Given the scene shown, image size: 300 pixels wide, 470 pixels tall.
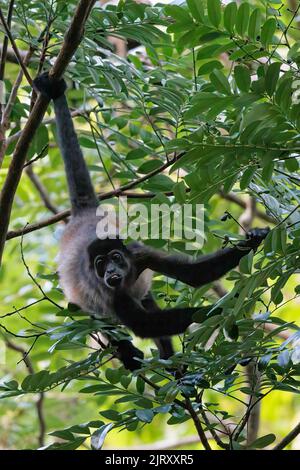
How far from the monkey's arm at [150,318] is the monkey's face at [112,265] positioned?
12 cm

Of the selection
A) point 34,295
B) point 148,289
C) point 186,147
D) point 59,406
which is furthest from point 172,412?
point 59,406

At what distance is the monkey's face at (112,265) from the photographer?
4711 mm

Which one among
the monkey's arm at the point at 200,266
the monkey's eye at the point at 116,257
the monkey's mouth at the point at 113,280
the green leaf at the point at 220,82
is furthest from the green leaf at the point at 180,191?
the monkey's eye at the point at 116,257

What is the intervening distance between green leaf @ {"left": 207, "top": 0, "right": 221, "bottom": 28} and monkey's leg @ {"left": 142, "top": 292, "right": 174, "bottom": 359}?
240cm

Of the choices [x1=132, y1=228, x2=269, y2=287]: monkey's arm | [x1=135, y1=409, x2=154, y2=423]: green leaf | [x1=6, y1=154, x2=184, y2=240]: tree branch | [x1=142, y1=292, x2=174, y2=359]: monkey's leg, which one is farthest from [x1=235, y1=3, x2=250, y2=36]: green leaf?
[x1=142, y1=292, x2=174, y2=359]: monkey's leg

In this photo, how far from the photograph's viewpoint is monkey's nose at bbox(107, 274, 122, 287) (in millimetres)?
4660

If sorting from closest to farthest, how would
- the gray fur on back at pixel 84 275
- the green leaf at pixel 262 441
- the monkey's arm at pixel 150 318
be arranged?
the green leaf at pixel 262 441 < the monkey's arm at pixel 150 318 < the gray fur on back at pixel 84 275

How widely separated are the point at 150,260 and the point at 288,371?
216 centimetres

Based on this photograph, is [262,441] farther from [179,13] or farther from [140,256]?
[140,256]

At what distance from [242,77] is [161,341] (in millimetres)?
2745

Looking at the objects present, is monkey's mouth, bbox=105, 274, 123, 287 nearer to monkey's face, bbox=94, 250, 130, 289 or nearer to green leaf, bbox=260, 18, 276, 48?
monkey's face, bbox=94, 250, 130, 289

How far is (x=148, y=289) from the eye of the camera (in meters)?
4.89

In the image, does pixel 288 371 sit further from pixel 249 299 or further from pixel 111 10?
pixel 111 10

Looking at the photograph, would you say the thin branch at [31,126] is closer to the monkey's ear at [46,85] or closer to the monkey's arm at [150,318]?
the monkey's ear at [46,85]
